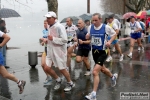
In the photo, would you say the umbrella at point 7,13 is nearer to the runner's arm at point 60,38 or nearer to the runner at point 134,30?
the runner's arm at point 60,38

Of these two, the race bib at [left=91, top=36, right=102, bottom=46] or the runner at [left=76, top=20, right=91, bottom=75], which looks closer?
the race bib at [left=91, top=36, right=102, bottom=46]

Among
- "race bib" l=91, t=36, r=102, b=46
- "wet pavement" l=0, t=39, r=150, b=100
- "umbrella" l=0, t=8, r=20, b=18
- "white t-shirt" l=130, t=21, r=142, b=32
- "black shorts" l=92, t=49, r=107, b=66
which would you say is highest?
"umbrella" l=0, t=8, r=20, b=18

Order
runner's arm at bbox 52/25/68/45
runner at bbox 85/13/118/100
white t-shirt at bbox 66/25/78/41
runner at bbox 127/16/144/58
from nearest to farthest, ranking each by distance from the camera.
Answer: runner at bbox 85/13/118/100 < runner's arm at bbox 52/25/68/45 < white t-shirt at bbox 66/25/78/41 < runner at bbox 127/16/144/58

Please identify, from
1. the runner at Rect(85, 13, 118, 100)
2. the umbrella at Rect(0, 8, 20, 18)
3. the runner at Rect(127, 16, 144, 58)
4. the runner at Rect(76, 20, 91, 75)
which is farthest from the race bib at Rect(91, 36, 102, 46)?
the umbrella at Rect(0, 8, 20, 18)

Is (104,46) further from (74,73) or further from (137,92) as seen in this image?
(74,73)

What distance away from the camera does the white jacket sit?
556 centimetres

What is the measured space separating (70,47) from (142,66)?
9.08 feet

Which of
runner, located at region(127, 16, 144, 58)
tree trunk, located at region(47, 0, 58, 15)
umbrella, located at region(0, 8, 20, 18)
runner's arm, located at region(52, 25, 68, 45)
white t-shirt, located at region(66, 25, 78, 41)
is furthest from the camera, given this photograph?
tree trunk, located at region(47, 0, 58, 15)

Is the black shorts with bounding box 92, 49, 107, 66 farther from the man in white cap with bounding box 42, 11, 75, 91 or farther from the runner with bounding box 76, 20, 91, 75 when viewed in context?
the runner with bounding box 76, 20, 91, 75

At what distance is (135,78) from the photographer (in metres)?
6.94

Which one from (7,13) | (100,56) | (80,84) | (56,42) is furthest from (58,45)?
(7,13)

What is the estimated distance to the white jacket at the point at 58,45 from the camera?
5.56 m

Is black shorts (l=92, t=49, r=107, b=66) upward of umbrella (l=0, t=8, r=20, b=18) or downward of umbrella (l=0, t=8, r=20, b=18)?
downward

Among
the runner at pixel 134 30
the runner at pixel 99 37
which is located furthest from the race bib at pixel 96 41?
the runner at pixel 134 30
